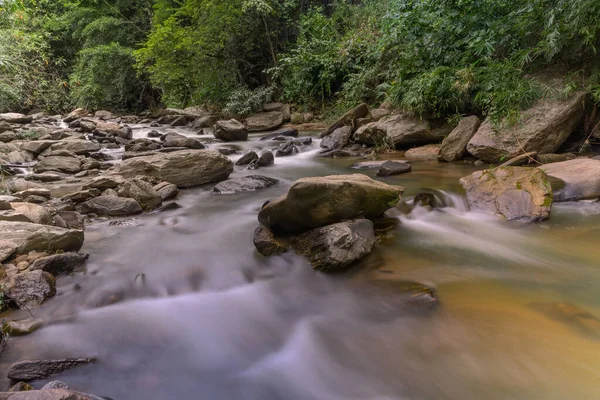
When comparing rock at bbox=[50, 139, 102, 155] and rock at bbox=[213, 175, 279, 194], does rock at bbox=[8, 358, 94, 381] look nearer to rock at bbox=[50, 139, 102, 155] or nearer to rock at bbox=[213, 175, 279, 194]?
rock at bbox=[213, 175, 279, 194]

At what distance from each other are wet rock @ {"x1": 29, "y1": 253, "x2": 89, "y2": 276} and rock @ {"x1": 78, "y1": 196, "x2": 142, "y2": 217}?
4.63 feet

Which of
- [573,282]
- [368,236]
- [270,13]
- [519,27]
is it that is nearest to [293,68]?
[270,13]

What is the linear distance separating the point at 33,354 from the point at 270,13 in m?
14.0

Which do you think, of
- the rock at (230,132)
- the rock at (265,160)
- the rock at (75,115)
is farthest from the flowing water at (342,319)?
the rock at (75,115)

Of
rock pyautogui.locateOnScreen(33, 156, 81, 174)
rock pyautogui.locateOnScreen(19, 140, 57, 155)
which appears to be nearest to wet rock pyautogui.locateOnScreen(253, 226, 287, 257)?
rock pyautogui.locateOnScreen(33, 156, 81, 174)

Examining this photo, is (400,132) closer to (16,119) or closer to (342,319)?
(342,319)

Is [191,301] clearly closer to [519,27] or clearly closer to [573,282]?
[573,282]

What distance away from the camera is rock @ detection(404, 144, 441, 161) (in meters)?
7.12

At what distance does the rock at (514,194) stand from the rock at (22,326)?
4510 millimetres

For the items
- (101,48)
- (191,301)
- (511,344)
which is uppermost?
(101,48)

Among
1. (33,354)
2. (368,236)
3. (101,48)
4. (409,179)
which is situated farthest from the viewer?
(101,48)

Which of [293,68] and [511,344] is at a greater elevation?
[293,68]

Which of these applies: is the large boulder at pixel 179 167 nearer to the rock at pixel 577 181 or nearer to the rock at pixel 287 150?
the rock at pixel 287 150

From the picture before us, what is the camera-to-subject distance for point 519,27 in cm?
610
